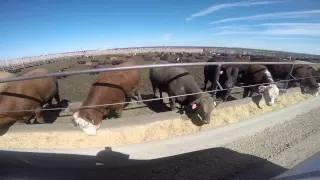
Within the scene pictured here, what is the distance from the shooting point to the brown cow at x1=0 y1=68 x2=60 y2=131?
491 cm

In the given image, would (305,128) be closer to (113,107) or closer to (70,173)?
(113,107)

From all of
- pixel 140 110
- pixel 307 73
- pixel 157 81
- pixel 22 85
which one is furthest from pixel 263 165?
pixel 307 73

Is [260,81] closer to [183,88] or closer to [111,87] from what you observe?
[183,88]

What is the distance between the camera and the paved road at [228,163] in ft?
12.1

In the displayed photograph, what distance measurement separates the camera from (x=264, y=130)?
18.0 feet

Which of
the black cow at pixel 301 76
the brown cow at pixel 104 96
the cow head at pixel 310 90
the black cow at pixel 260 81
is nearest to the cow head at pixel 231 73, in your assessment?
the black cow at pixel 260 81

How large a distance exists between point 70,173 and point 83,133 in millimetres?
767

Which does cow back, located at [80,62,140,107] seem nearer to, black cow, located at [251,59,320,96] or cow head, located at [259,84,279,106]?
cow head, located at [259,84,279,106]

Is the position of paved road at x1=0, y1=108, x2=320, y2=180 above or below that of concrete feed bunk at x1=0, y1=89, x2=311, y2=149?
below

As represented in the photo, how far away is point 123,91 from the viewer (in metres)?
6.45

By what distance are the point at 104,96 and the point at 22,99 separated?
201cm

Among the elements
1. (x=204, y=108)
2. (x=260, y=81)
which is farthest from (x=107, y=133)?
(x=260, y=81)

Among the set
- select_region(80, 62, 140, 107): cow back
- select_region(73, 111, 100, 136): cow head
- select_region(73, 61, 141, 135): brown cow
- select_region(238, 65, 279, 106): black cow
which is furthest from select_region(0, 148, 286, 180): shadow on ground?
select_region(238, 65, 279, 106): black cow

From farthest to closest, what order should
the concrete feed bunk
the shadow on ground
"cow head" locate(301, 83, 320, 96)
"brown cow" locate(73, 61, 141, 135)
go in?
1. "cow head" locate(301, 83, 320, 96)
2. "brown cow" locate(73, 61, 141, 135)
3. the concrete feed bunk
4. the shadow on ground
